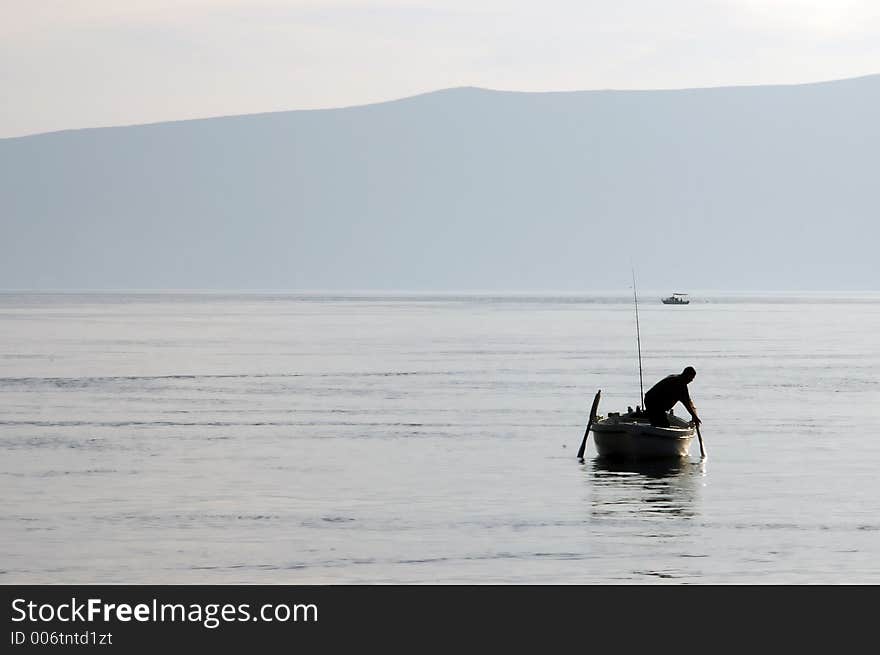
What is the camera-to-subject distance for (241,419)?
54.1 meters

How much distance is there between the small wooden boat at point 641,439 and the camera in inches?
1551

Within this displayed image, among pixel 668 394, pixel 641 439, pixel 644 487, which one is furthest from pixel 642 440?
pixel 644 487

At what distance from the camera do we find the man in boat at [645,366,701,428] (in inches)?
1505

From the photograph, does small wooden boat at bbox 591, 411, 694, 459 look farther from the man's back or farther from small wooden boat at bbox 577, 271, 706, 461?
the man's back

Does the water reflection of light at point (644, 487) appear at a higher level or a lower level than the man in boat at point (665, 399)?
lower

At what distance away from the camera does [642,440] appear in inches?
1556

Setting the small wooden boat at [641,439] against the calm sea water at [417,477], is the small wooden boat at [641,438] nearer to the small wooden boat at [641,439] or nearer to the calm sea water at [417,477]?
the small wooden boat at [641,439]

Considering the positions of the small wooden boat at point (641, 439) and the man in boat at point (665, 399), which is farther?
the small wooden boat at point (641, 439)

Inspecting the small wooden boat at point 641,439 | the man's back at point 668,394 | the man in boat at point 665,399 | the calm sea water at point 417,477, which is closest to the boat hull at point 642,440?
the small wooden boat at point 641,439

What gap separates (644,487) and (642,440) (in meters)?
3.62

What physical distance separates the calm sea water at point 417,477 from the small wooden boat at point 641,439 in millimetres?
387

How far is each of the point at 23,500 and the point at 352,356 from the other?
206ft
